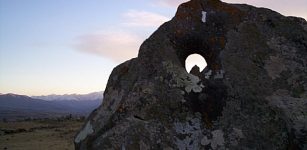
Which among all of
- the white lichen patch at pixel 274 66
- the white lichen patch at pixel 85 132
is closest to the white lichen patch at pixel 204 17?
the white lichen patch at pixel 274 66

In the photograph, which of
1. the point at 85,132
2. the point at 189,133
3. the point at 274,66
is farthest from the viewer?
the point at 85,132

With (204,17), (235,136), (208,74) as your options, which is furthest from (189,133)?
(204,17)

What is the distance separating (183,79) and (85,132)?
88.9 inches

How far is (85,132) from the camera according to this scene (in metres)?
8.02

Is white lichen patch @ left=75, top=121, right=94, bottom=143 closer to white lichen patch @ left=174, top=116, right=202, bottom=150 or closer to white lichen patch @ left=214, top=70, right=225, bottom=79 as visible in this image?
white lichen patch @ left=174, top=116, right=202, bottom=150

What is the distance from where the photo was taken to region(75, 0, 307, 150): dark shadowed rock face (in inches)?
275

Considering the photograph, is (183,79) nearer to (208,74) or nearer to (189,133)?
(208,74)

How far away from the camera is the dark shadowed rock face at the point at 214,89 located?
6.99 meters

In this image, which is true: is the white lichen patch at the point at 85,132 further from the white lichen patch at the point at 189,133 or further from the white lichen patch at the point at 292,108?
the white lichen patch at the point at 292,108

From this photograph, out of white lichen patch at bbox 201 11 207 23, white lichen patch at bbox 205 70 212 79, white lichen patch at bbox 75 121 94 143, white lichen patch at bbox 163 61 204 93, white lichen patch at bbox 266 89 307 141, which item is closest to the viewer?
white lichen patch at bbox 266 89 307 141

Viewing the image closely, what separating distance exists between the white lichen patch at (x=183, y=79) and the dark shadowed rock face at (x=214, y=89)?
19 millimetres

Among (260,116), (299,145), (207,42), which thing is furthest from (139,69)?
(299,145)

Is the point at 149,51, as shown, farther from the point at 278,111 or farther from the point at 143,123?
the point at 278,111

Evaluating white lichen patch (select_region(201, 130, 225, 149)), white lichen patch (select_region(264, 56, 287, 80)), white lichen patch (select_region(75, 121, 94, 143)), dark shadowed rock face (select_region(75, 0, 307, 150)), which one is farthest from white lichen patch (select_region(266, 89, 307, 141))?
white lichen patch (select_region(75, 121, 94, 143))
